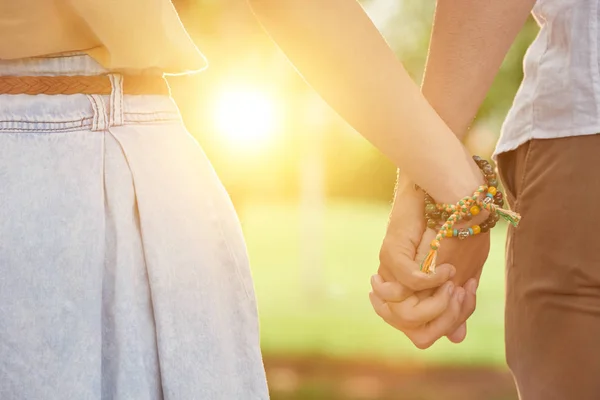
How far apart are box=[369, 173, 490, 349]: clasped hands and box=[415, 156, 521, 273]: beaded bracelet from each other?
0.05 metres

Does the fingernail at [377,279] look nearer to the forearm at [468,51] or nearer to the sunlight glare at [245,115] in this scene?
the forearm at [468,51]

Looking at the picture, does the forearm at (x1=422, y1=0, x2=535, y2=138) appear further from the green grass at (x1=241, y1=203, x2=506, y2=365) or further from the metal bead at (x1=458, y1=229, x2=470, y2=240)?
the green grass at (x1=241, y1=203, x2=506, y2=365)

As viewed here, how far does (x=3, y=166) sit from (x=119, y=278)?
247 millimetres

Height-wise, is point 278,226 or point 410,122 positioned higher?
point 410,122

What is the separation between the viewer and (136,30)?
4.75 ft

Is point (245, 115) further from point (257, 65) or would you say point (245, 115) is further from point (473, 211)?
point (473, 211)

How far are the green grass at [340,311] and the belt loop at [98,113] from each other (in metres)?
7.44

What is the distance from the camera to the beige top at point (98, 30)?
1.41 m

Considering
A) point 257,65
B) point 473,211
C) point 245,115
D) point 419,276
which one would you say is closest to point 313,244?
point 257,65

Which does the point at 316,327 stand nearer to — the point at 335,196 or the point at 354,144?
the point at 354,144

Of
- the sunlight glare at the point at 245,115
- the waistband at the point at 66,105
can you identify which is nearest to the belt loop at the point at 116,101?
the waistband at the point at 66,105

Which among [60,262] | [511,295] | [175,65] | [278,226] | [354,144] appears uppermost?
[175,65]

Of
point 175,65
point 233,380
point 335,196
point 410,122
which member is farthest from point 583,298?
point 335,196

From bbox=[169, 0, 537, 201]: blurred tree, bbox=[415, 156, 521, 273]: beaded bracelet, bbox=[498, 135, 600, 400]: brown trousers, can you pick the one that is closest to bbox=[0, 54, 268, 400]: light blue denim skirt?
bbox=[415, 156, 521, 273]: beaded bracelet
